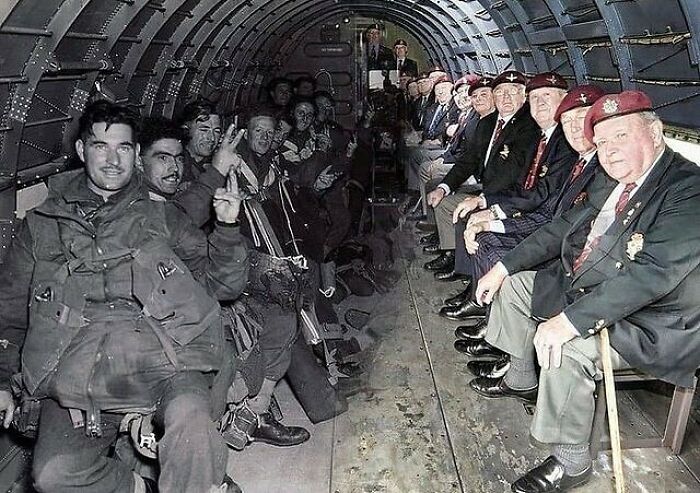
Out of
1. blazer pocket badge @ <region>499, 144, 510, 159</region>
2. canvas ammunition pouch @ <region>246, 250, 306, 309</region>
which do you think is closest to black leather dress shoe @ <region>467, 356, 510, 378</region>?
canvas ammunition pouch @ <region>246, 250, 306, 309</region>

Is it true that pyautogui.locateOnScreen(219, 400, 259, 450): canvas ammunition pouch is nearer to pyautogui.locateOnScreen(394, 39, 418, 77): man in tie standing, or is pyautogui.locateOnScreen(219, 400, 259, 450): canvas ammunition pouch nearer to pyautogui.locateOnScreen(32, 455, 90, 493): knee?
pyautogui.locateOnScreen(32, 455, 90, 493): knee

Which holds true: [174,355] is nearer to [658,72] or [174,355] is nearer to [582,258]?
[582,258]

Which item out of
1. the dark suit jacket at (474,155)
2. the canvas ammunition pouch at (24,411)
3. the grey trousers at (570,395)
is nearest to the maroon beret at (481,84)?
the dark suit jacket at (474,155)

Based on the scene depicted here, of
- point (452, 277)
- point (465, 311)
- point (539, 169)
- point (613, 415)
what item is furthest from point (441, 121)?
point (613, 415)

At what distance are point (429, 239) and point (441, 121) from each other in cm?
241

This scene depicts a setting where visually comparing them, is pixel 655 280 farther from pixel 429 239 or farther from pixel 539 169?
pixel 429 239

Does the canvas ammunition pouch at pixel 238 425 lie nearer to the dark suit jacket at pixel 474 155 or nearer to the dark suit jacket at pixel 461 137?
the dark suit jacket at pixel 474 155

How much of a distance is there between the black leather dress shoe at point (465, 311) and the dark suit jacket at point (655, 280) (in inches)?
84.1

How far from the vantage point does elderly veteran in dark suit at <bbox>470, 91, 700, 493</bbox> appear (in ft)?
8.77

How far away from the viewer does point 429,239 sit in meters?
7.04

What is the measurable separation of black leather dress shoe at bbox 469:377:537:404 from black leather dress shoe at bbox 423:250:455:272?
6.76 feet

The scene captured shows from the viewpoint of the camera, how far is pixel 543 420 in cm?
292

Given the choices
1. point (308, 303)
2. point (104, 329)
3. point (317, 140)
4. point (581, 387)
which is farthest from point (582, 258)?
point (317, 140)

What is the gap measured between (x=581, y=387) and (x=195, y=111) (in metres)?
2.72
